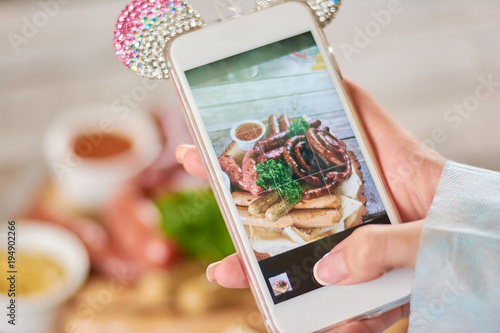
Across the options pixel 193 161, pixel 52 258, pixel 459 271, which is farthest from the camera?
pixel 52 258

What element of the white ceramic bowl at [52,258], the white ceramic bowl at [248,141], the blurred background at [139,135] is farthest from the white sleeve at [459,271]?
the white ceramic bowl at [52,258]

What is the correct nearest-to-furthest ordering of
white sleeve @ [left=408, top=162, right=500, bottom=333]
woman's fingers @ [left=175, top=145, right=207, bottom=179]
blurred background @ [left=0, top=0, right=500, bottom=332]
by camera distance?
1. white sleeve @ [left=408, top=162, right=500, bottom=333]
2. woman's fingers @ [left=175, top=145, right=207, bottom=179]
3. blurred background @ [left=0, top=0, right=500, bottom=332]

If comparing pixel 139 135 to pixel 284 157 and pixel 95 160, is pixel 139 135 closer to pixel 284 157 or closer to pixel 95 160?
pixel 95 160

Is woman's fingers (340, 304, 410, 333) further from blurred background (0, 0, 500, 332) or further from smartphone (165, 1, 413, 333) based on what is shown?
blurred background (0, 0, 500, 332)

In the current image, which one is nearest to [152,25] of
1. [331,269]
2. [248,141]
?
[248,141]

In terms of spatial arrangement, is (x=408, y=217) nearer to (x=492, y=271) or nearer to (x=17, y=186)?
(x=492, y=271)

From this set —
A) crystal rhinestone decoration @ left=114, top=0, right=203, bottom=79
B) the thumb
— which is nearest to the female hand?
the thumb
